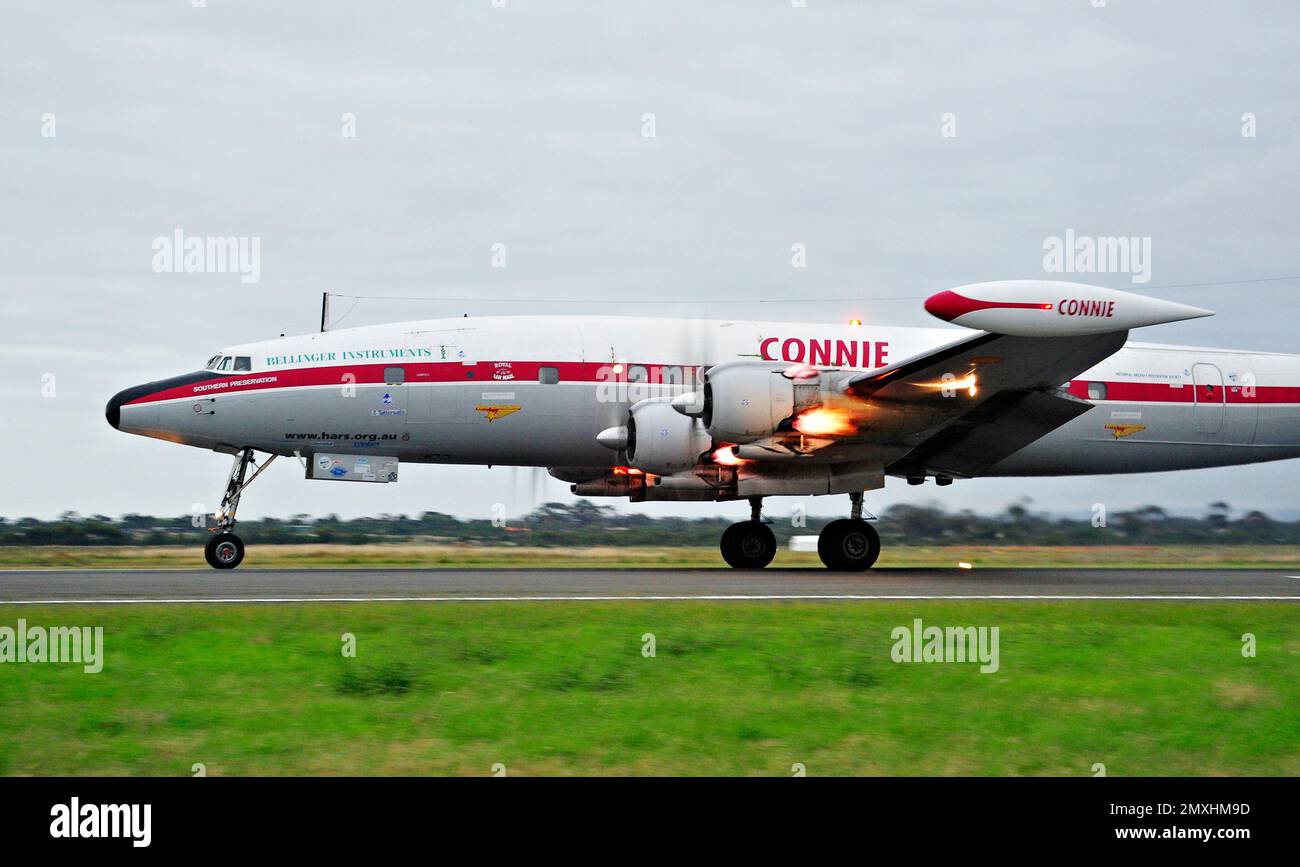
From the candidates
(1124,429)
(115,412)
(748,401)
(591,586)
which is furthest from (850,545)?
(115,412)

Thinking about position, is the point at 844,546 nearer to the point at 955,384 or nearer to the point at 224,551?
the point at 955,384

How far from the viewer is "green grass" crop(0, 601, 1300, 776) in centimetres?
848

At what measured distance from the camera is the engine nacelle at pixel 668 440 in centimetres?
2253

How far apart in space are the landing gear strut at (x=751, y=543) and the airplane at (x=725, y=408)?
45mm

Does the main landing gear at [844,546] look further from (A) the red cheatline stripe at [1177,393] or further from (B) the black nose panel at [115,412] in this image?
(B) the black nose panel at [115,412]

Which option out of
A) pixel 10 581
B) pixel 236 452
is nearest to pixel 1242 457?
pixel 236 452

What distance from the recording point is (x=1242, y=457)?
89.4 feet

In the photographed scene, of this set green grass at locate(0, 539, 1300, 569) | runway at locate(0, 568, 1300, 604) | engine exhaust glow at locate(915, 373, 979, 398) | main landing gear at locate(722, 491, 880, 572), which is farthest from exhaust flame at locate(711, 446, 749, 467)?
green grass at locate(0, 539, 1300, 569)

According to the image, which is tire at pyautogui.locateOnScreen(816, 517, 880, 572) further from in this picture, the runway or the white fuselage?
the white fuselage

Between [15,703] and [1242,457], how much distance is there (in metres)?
26.9

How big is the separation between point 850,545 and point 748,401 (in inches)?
190

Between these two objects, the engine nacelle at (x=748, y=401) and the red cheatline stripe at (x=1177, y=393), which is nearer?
the engine nacelle at (x=748, y=401)

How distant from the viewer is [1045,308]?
17812 mm

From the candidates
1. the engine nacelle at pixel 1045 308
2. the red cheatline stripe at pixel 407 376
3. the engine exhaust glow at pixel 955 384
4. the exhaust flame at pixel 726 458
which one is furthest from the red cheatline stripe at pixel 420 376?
the engine nacelle at pixel 1045 308
